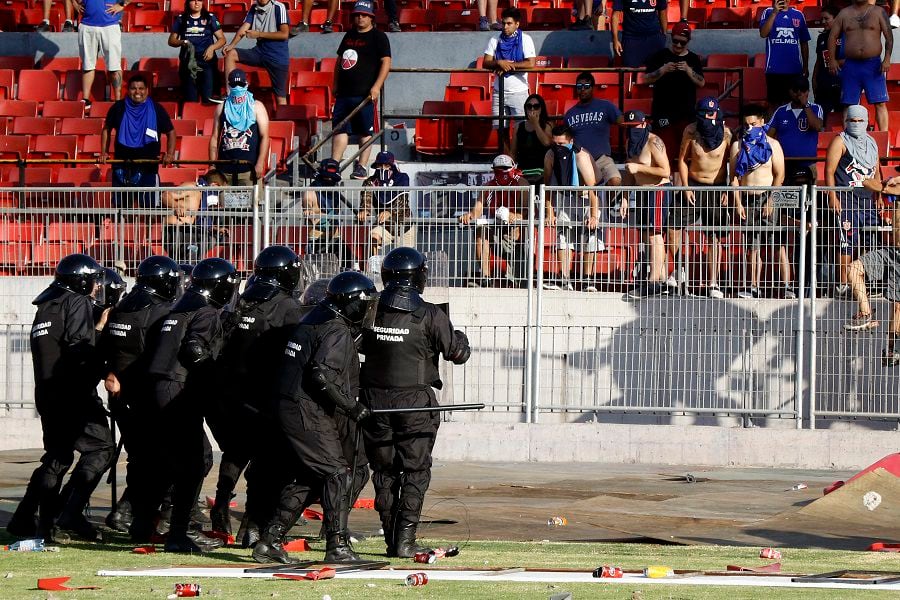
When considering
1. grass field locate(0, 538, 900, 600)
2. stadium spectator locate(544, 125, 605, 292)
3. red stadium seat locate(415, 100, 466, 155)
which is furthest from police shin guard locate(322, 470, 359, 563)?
red stadium seat locate(415, 100, 466, 155)

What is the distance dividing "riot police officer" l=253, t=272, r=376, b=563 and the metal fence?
222 inches

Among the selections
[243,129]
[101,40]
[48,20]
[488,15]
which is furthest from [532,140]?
[48,20]

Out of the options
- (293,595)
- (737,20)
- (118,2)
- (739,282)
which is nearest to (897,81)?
(737,20)

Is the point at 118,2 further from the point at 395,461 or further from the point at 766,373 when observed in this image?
the point at 395,461

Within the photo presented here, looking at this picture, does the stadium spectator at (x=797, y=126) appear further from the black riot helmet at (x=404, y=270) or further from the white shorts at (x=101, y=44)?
the white shorts at (x=101, y=44)

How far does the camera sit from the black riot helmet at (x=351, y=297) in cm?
935

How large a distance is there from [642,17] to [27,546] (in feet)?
40.9

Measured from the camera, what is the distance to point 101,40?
2156 cm

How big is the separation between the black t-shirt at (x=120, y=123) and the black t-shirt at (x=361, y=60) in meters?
2.22

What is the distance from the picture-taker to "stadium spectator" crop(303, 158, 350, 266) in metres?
15.2

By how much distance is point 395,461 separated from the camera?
32.5ft

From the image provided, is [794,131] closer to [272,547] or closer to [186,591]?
[272,547]

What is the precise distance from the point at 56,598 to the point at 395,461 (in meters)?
2.78

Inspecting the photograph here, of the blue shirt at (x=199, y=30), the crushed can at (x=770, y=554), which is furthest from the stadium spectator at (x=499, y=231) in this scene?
the blue shirt at (x=199, y=30)
